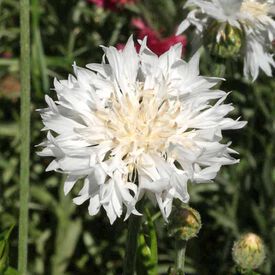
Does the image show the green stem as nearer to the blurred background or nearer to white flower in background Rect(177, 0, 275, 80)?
white flower in background Rect(177, 0, 275, 80)

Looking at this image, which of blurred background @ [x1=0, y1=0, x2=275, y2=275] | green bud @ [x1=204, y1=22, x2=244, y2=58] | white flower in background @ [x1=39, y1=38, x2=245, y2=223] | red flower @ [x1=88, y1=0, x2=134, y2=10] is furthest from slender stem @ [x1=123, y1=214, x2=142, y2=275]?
red flower @ [x1=88, y1=0, x2=134, y2=10]

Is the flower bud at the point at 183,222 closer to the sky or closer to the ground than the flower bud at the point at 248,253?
closer to the sky

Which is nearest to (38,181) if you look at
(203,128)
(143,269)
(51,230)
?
(51,230)

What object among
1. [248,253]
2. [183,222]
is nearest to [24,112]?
[183,222]

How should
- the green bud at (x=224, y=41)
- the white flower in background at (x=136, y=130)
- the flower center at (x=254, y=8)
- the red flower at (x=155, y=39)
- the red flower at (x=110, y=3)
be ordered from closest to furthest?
the white flower in background at (x=136, y=130)
the green bud at (x=224, y=41)
the flower center at (x=254, y=8)
the red flower at (x=155, y=39)
the red flower at (x=110, y=3)

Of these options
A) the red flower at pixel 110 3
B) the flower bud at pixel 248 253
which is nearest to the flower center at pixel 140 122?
the flower bud at pixel 248 253

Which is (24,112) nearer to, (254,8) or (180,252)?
(180,252)

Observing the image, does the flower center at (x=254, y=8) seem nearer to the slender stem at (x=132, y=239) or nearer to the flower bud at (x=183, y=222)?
the flower bud at (x=183, y=222)
